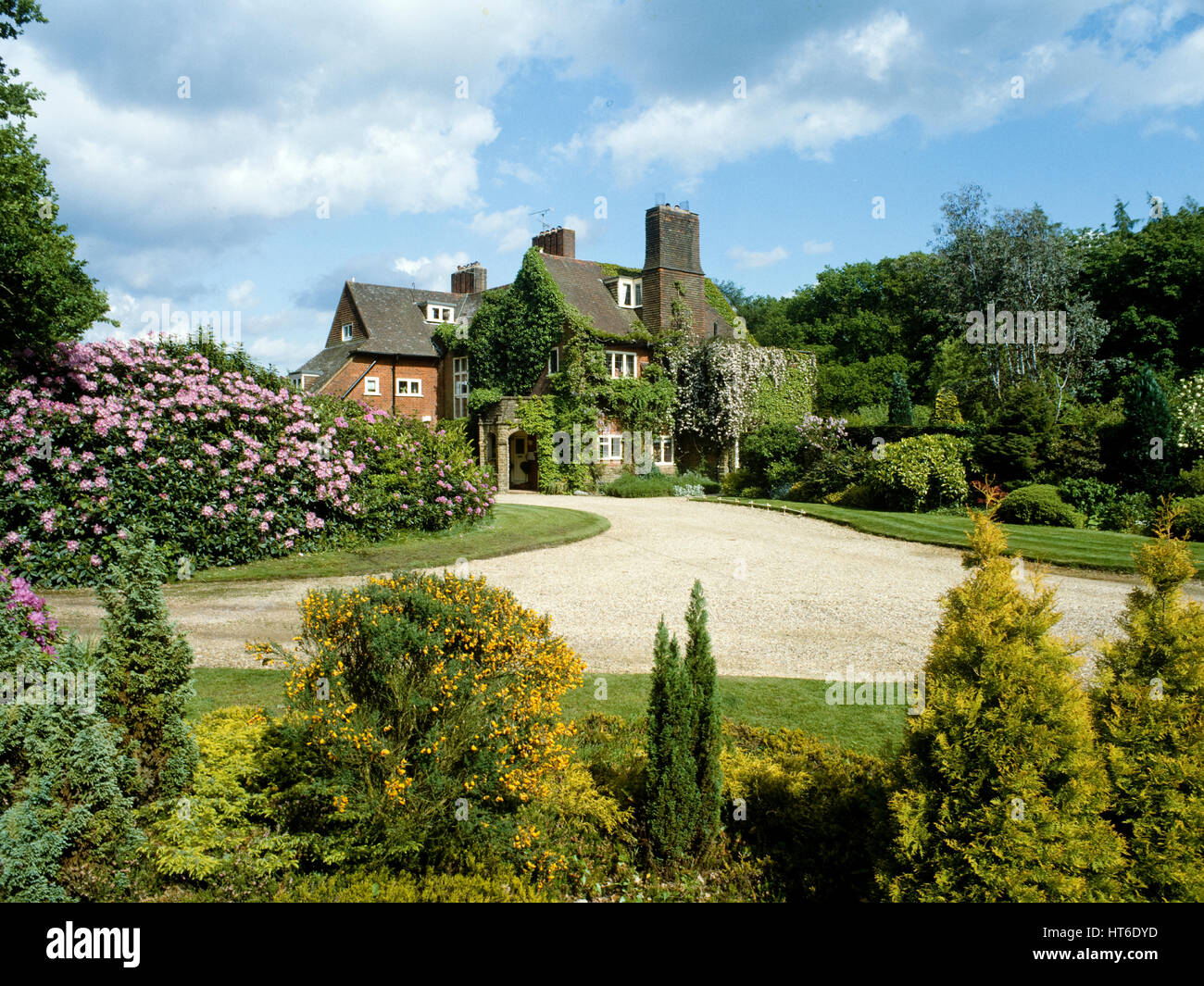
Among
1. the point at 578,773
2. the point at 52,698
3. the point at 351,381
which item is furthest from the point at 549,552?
the point at 351,381

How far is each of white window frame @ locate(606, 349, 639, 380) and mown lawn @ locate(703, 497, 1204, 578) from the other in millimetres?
12288

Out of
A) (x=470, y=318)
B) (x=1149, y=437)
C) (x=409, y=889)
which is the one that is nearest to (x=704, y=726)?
(x=409, y=889)

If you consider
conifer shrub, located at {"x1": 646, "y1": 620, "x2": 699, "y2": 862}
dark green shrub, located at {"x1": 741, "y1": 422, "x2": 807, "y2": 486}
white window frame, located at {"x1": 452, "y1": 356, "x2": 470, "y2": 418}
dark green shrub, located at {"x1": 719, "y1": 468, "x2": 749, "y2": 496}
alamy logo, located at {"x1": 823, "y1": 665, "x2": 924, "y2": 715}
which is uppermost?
white window frame, located at {"x1": 452, "y1": 356, "x2": 470, "y2": 418}

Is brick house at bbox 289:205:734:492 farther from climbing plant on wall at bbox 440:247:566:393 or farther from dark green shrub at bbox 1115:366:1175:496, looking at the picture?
dark green shrub at bbox 1115:366:1175:496

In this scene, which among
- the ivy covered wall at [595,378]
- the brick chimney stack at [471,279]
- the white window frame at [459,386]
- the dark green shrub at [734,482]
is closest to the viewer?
the dark green shrub at [734,482]

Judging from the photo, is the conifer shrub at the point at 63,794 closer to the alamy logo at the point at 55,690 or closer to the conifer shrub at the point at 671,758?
the alamy logo at the point at 55,690

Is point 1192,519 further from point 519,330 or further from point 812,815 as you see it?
point 519,330

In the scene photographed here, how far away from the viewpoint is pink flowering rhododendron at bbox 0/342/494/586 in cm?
1170

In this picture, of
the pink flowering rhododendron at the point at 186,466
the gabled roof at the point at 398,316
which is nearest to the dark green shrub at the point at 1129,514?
the pink flowering rhododendron at the point at 186,466

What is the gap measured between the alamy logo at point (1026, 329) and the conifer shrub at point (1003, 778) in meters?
34.7

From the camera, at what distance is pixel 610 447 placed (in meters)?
32.2

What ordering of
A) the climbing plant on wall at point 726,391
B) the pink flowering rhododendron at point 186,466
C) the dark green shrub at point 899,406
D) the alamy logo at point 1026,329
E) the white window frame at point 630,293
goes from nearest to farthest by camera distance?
1. the pink flowering rhododendron at point 186,466
2. the dark green shrub at point 899,406
3. the climbing plant on wall at point 726,391
4. the alamy logo at point 1026,329
5. the white window frame at point 630,293

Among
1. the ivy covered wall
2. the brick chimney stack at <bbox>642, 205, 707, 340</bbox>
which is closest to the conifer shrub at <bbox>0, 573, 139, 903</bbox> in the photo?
the ivy covered wall

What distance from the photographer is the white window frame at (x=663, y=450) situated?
3331cm
